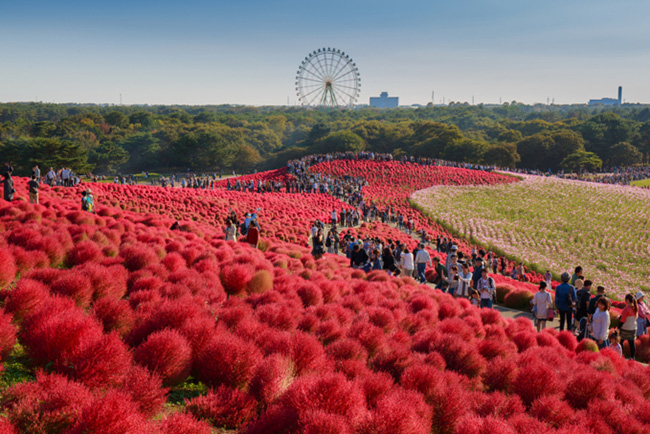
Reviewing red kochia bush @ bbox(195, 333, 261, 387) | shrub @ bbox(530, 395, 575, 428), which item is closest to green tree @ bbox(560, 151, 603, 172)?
shrub @ bbox(530, 395, 575, 428)

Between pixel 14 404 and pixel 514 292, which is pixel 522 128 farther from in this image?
pixel 14 404

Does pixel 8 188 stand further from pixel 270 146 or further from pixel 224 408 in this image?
pixel 270 146

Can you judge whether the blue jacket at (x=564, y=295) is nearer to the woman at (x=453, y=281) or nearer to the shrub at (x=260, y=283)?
the woman at (x=453, y=281)

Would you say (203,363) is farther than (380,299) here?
No

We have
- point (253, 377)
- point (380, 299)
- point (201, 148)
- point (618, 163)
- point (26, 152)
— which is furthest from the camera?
point (618, 163)

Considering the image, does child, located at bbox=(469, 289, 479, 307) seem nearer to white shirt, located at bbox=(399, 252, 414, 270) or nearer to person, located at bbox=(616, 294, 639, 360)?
white shirt, located at bbox=(399, 252, 414, 270)

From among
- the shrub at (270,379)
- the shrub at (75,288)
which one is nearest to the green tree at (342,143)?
the shrub at (75,288)

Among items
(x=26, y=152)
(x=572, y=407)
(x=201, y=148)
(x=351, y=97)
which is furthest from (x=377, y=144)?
(x=572, y=407)

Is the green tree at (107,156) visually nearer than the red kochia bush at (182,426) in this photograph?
No
